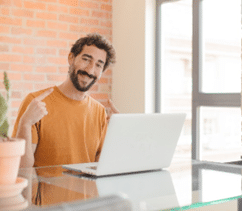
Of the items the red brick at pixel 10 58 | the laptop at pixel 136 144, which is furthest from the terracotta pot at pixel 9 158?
the red brick at pixel 10 58

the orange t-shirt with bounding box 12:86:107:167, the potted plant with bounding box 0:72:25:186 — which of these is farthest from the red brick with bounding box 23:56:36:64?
the potted plant with bounding box 0:72:25:186

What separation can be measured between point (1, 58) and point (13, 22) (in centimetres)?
31

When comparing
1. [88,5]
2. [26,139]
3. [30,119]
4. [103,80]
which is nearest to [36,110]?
[30,119]

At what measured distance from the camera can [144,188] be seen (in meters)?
1.23

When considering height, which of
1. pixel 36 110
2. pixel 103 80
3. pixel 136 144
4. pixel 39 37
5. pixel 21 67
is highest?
pixel 39 37

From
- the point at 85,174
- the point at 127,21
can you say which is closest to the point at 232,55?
the point at 127,21

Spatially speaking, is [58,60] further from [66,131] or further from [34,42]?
[66,131]

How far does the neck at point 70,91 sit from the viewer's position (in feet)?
8.02

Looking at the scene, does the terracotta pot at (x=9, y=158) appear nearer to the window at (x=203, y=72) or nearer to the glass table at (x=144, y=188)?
the glass table at (x=144, y=188)

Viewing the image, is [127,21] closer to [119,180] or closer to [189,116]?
[189,116]

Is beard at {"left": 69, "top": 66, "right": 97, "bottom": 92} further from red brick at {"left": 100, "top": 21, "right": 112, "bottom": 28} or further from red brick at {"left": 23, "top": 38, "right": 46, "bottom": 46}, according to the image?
red brick at {"left": 100, "top": 21, "right": 112, "bottom": 28}

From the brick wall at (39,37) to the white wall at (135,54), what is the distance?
0.19 metres

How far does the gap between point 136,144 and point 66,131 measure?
0.94 meters

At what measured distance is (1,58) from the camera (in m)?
3.07
